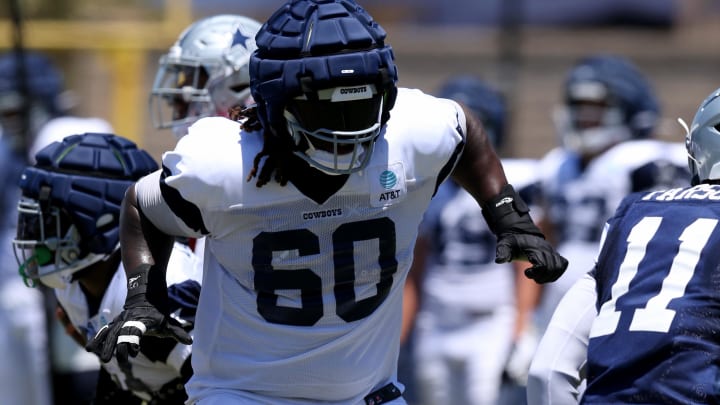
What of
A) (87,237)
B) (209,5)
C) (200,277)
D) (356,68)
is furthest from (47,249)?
(209,5)

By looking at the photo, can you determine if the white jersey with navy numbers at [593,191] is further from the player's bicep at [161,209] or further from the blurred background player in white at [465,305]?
the player's bicep at [161,209]

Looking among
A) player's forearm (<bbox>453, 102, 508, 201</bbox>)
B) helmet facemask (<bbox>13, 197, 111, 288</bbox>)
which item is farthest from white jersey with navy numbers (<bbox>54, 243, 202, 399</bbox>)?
player's forearm (<bbox>453, 102, 508, 201</bbox>)

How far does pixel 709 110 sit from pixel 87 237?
5.56ft

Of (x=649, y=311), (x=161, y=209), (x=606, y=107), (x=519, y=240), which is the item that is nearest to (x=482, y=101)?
(x=606, y=107)

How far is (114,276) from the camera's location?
11.9ft

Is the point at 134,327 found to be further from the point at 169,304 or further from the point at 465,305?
the point at 465,305

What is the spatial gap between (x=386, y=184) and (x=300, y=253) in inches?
10.2

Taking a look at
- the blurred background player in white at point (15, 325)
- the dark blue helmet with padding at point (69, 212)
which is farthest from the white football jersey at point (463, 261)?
the dark blue helmet with padding at point (69, 212)

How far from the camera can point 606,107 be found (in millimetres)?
6152

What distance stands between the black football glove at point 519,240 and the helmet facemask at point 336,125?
41 cm

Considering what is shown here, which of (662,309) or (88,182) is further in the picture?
(88,182)

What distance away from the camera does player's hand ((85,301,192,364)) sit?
9.39 feet

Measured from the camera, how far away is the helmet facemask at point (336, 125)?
2885 mm

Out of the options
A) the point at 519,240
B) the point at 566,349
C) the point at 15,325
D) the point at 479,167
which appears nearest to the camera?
the point at 566,349
